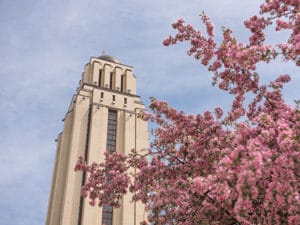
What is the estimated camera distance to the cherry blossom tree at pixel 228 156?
15.8 feet

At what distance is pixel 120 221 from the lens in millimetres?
35281

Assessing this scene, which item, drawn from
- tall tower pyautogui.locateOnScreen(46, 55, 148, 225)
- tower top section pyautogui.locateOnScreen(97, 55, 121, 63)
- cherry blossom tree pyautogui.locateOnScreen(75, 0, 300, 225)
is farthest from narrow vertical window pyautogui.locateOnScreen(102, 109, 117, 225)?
cherry blossom tree pyautogui.locateOnScreen(75, 0, 300, 225)

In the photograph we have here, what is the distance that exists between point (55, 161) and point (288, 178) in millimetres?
43179

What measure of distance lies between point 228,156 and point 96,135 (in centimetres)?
3590

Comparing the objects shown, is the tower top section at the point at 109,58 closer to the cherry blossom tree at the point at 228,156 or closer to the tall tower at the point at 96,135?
the tall tower at the point at 96,135

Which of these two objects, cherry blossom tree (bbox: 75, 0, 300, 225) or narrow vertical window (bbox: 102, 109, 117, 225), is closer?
cherry blossom tree (bbox: 75, 0, 300, 225)

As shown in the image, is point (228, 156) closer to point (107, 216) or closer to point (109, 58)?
point (107, 216)

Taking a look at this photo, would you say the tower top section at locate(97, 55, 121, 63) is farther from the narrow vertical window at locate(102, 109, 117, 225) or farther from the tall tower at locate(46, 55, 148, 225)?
the narrow vertical window at locate(102, 109, 117, 225)

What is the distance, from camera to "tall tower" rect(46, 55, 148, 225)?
34.9 m

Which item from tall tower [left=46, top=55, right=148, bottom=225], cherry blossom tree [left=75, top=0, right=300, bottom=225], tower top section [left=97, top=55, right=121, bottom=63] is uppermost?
tower top section [left=97, top=55, right=121, bottom=63]

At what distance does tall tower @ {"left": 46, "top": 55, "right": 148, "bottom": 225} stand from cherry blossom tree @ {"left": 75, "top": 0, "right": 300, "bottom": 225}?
26.7 metres

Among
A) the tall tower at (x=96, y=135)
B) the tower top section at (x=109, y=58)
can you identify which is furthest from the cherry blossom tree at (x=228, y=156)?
the tower top section at (x=109, y=58)

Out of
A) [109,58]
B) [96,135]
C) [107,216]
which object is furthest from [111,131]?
[109,58]

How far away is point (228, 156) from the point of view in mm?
4961
